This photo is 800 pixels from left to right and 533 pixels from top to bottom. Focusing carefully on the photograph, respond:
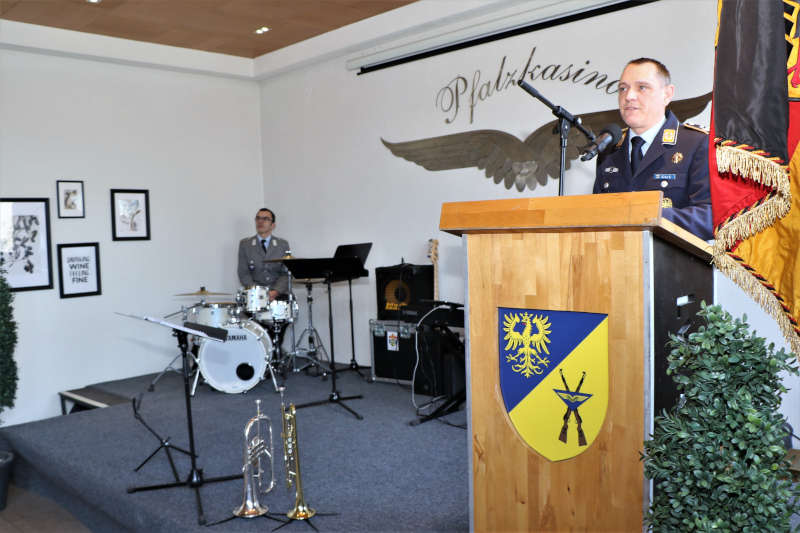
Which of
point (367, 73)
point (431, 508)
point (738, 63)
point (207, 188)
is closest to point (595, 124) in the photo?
point (367, 73)

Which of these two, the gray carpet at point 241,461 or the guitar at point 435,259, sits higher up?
the guitar at point 435,259

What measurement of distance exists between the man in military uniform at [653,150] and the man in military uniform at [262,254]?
15.8 ft

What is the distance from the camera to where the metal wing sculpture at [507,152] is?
17.2ft

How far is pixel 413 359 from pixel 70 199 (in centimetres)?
366

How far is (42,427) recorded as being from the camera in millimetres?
5109

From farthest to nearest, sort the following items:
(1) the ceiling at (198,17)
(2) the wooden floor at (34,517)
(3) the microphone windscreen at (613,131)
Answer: (1) the ceiling at (198,17) < (2) the wooden floor at (34,517) < (3) the microphone windscreen at (613,131)

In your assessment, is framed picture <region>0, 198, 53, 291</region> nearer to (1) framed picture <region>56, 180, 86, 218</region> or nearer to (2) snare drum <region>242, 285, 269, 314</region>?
(1) framed picture <region>56, 180, 86, 218</region>

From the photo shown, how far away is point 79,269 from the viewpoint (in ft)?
21.6

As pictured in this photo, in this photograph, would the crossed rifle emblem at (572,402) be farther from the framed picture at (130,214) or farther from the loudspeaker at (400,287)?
the framed picture at (130,214)

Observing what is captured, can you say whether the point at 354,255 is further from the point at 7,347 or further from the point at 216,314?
the point at 7,347

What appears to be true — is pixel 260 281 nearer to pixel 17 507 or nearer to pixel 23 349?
pixel 23 349

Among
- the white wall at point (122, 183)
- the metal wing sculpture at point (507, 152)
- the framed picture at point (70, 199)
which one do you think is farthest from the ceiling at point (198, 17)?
the framed picture at point (70, 199)

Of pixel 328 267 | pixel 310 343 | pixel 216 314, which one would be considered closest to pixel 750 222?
pixel 328 267

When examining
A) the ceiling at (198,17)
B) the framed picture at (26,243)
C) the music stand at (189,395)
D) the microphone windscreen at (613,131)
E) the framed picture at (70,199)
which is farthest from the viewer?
the framed picture at (70,199)
